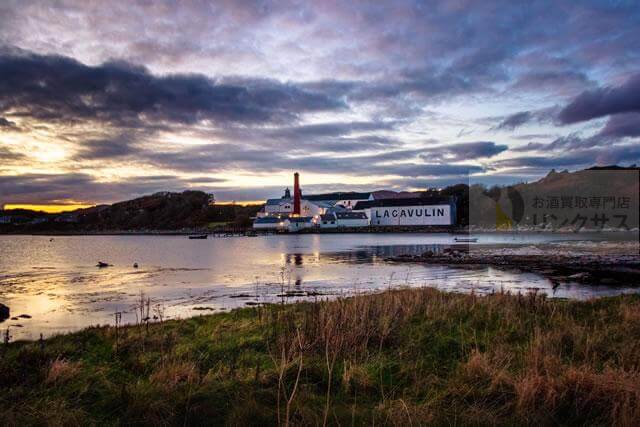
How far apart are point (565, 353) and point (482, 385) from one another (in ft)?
9.56

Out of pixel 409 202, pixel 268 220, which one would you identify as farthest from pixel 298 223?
pixel 409 202

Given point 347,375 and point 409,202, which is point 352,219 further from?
point 347,375

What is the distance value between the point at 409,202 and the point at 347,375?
132411 mm

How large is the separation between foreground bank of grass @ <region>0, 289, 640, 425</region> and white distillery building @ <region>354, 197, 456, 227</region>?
398 ft

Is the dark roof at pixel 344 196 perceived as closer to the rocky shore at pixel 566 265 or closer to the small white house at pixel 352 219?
the small white house at pixel 352 219

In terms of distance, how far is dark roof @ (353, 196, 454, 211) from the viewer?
131750 mm

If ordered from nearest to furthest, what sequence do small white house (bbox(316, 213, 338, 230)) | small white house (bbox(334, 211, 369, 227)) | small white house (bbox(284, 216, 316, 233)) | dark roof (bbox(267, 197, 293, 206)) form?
1. small white house (bbox(334, 211, 369, 227))
2. small white house (bbox(284, 216, 316, 233))
3. small white house (bbox(316, 213, 338, 230))
4. dark roof (bbox(267, 197, 293, 206))

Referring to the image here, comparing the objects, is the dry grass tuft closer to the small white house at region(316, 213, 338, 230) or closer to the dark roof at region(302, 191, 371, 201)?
the small white house at region(316, 213, 338, 230)

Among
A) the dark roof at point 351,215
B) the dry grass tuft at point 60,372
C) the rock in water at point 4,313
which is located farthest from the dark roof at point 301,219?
the dry grass tuft at point 60,372

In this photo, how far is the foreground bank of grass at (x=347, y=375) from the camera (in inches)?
247

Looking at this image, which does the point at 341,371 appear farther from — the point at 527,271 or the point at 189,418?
the point at 527,271

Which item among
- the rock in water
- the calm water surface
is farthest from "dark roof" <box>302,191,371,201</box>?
the rock in water

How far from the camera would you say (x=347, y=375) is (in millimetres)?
7676

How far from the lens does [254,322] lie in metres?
13.7
